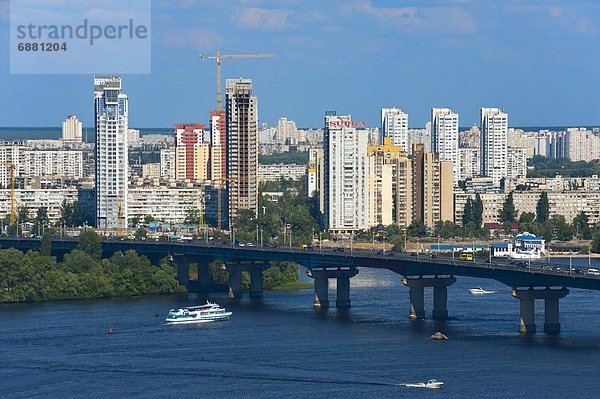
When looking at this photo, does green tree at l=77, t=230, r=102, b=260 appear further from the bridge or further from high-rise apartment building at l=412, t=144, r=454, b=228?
high-rise apartment building at l=412, t=144, r=454, b=228

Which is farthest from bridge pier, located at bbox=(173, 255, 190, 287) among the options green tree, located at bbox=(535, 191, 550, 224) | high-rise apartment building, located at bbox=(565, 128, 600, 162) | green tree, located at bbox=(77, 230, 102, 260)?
high-rise apartment building, located at bbox=(565, 128, 600, 162)

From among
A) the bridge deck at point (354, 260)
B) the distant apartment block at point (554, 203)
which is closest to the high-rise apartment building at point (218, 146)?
the distant apartment block at point (554, 203)

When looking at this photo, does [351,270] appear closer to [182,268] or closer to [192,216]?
[182,268]

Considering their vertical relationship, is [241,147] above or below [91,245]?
above

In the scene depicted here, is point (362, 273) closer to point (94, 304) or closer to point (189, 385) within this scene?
point (94, 304)

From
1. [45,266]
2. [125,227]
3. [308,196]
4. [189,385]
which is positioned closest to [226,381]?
[189,385]

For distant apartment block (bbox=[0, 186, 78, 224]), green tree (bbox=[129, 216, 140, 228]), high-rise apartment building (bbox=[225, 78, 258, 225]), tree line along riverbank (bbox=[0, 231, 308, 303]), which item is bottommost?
tree line along riverbank (bbox=[0, 231, 308, 303])

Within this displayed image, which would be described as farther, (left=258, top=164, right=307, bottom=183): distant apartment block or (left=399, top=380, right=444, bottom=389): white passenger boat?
(left=258, top=164, right=307, bottom=183): distant apartment block

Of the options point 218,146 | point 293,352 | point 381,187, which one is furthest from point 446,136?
point 293,352
